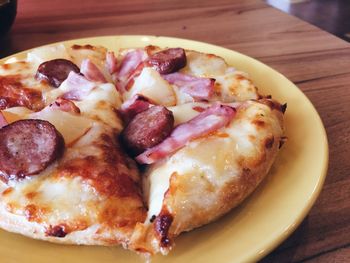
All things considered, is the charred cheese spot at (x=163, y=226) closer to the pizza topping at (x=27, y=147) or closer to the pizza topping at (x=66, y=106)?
the pizza topping at (x=27, y=147)

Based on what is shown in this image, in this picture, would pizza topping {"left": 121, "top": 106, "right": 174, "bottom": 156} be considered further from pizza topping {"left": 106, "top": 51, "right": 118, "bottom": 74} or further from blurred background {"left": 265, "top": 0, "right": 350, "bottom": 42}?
blurred background {"left": 265, "top": 0, "right": 350, "bottom": 42}

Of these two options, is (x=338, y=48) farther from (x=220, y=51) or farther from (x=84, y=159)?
(x=84, y=159)

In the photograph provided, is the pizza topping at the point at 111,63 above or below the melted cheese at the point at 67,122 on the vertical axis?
below

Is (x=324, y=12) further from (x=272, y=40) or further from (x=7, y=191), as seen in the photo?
(x=7, y=191)

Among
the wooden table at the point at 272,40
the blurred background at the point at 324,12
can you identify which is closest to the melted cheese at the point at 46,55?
the wooden table at the point at 272,40

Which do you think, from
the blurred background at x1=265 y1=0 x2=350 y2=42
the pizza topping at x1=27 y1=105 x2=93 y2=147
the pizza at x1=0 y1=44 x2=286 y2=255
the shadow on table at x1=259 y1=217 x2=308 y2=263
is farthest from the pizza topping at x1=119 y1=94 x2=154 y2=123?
the blurred background at x1=265 y1=0 x2=350 y2=42

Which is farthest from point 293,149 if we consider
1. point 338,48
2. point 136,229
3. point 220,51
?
point 338,48
